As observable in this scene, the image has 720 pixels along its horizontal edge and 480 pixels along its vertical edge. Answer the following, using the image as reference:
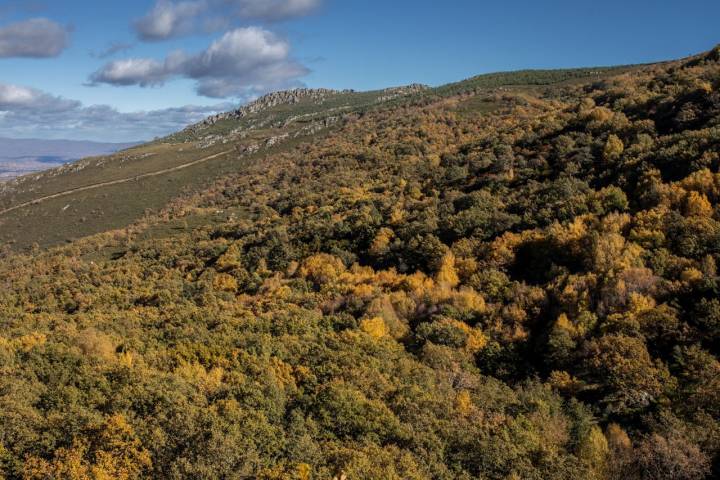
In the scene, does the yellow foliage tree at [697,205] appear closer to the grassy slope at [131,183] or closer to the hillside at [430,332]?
the hillside at [430,332]

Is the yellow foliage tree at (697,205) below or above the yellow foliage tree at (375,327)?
above

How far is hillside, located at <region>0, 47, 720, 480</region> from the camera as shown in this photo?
38.4 feet

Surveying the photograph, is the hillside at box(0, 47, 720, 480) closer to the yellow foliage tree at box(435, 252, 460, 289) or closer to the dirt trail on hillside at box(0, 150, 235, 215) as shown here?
the yellow foliage tree at box(435, 252, 460, 289)

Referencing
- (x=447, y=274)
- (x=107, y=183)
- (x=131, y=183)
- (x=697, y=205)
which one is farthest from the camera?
(x=107, y=183)

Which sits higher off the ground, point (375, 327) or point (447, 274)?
point (447, 274)

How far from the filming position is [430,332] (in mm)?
19641

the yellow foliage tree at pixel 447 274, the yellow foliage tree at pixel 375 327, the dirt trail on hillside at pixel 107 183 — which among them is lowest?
the yellow foliage tree at pixel 375 327

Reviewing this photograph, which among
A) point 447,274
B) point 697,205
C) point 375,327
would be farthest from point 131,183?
point 697,205

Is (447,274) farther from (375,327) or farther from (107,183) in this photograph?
(107,183)

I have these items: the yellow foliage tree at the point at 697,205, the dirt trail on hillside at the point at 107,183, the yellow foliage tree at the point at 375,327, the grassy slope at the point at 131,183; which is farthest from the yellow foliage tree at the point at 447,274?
the dirt trail on hillside at the point at 107,183

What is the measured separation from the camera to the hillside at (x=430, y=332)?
11711mm

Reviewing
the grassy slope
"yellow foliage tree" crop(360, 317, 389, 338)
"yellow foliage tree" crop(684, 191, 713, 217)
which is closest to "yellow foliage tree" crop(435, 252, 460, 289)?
"yellow foliage tree" crop(360, 317, 389, 338)

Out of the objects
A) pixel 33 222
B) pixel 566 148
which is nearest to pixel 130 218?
pixel 33 222

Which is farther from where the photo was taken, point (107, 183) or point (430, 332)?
point (107, 183)
